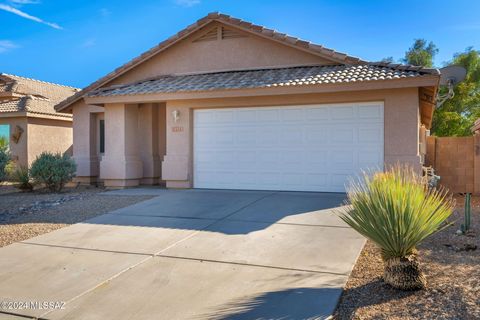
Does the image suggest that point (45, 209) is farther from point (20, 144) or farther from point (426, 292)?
point (20, 144)

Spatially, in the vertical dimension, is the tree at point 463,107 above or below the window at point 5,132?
above

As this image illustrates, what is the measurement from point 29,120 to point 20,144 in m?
1.27

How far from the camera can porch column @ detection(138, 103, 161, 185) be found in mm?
15000

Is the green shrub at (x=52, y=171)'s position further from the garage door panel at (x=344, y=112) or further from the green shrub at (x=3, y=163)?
the garage door panel at (x=344, y=112)

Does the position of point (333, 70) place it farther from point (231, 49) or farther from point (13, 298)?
point (13, 298)

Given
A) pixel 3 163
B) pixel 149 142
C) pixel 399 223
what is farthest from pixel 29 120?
pixel 399 223

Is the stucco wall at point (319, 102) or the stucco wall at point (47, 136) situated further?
the stucco wall at point (47, 136)

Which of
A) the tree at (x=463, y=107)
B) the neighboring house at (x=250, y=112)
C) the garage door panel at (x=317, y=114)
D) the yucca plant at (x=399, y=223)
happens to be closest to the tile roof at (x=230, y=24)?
the neighboring house at (x=250, y=112)

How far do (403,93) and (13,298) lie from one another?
9.69m

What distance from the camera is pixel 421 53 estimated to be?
3222 cm

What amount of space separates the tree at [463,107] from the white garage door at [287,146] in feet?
66.3

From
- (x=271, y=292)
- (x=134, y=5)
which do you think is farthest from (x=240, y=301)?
(x=134, y=5)

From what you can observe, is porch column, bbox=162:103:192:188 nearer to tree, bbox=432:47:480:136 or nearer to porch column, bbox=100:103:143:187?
porch column, bbox=100:103:143:187

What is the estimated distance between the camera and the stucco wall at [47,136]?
20378 mm
